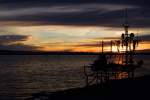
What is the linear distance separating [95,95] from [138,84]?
4.30 m

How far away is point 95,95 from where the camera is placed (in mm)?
24781

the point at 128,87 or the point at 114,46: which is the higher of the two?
the point at 114,46

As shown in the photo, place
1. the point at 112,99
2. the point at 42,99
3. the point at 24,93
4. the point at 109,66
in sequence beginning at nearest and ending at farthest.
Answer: the point at 112,99
the point at 42,99
the point at 109,66
the point at 24,93

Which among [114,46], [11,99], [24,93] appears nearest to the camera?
[114,46]

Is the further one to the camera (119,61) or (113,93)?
(119,61)

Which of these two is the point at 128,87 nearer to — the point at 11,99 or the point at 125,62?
the point at 125,62

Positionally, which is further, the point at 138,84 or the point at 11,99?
the point at 11,99

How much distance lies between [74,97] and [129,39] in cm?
1244

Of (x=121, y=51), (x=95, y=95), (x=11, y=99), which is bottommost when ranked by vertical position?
(x=11, y=99)

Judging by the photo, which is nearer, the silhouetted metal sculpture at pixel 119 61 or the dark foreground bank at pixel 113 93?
the dark foreground bank at pixel 113 93

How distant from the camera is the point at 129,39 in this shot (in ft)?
117

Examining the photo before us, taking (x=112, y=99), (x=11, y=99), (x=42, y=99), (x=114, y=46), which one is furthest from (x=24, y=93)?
(x=112, y=99)

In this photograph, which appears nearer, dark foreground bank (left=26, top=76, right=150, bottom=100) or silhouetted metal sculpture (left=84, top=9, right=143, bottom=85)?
dark foreground bank (left=26, top=76, right=150, bottom=100)

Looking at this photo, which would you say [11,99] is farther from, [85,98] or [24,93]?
[85,98]
